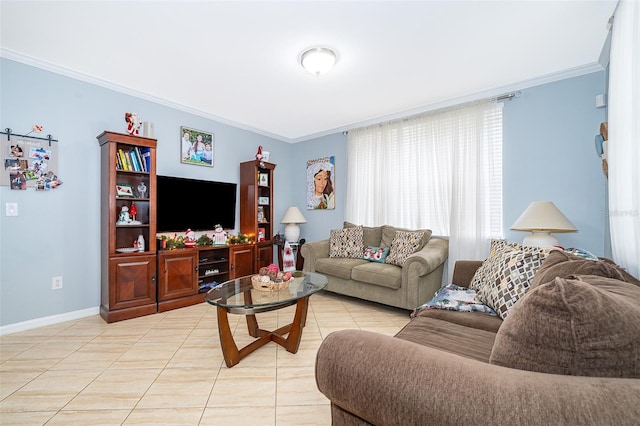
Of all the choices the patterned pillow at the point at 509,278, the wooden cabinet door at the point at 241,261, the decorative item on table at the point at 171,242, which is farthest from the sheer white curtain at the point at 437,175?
the decorative item on table at the point at 171,242

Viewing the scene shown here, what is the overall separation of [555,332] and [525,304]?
9 centimetres

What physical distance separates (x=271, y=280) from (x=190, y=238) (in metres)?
1.88

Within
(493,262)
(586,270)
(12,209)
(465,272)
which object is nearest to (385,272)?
(465,272)

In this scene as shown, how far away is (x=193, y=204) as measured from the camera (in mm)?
3686

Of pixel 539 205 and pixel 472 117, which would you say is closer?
pixel 539 205

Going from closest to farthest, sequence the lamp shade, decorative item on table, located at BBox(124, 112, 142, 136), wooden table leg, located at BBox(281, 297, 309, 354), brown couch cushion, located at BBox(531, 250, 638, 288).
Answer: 1. brown couch cushion, located at BBox(531, 250, 638, 288)
2. wooden table leg, located at BBox(281, 297, 309, 354)
3. decorative item on table, located at BBox(124, 112, 142, 136)
4. the lamp shade

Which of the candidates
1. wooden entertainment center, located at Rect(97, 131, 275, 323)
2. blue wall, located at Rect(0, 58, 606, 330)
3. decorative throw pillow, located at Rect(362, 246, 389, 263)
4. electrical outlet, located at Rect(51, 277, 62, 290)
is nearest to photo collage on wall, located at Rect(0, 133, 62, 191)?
blue wall, located at Rect(0, 58, 606, 330)

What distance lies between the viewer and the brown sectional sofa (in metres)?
0.58

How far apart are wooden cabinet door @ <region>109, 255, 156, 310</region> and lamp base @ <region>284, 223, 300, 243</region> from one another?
6.90 feet

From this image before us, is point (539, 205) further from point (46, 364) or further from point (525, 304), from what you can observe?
point (46, 364)

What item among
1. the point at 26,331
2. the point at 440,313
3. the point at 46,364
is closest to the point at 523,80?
the point at 440,313

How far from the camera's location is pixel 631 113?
141 cm

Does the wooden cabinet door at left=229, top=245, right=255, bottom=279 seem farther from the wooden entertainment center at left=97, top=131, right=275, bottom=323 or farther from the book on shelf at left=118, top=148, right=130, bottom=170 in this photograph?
the book on shelf at left=118, top=148, right=130, bottom=170

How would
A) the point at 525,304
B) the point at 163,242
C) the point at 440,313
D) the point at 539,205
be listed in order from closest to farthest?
the point at 525,304 → the point at 440,313 → the point at 539,205 → the point at 163,242
